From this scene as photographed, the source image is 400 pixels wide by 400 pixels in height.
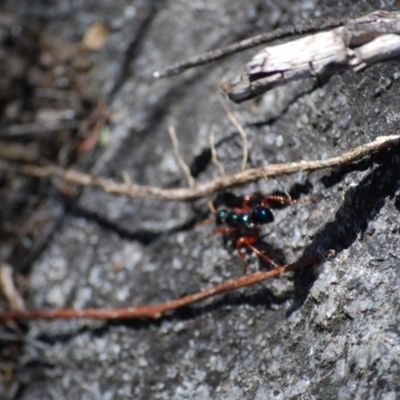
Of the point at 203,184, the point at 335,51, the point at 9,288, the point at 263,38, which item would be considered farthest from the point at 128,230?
the point at 335,51

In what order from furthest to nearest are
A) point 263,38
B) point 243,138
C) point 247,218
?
point 243,138
point 247,218
point 263,38

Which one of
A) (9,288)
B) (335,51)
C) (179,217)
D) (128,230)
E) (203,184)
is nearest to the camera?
(335,51)

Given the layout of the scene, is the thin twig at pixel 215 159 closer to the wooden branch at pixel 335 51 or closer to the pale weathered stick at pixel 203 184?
the pale weathered stick at pixel 203 184

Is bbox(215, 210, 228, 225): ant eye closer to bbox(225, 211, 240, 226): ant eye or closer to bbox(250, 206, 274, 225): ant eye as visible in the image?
bbox(225, 211, 240, 226): ant eye

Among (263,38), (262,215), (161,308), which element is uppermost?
(263,38)

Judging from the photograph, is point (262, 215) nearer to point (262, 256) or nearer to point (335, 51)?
point (262, 256)

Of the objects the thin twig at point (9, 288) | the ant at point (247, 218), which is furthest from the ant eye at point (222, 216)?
the thin twig at point (9, 288)

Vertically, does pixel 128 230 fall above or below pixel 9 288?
above
